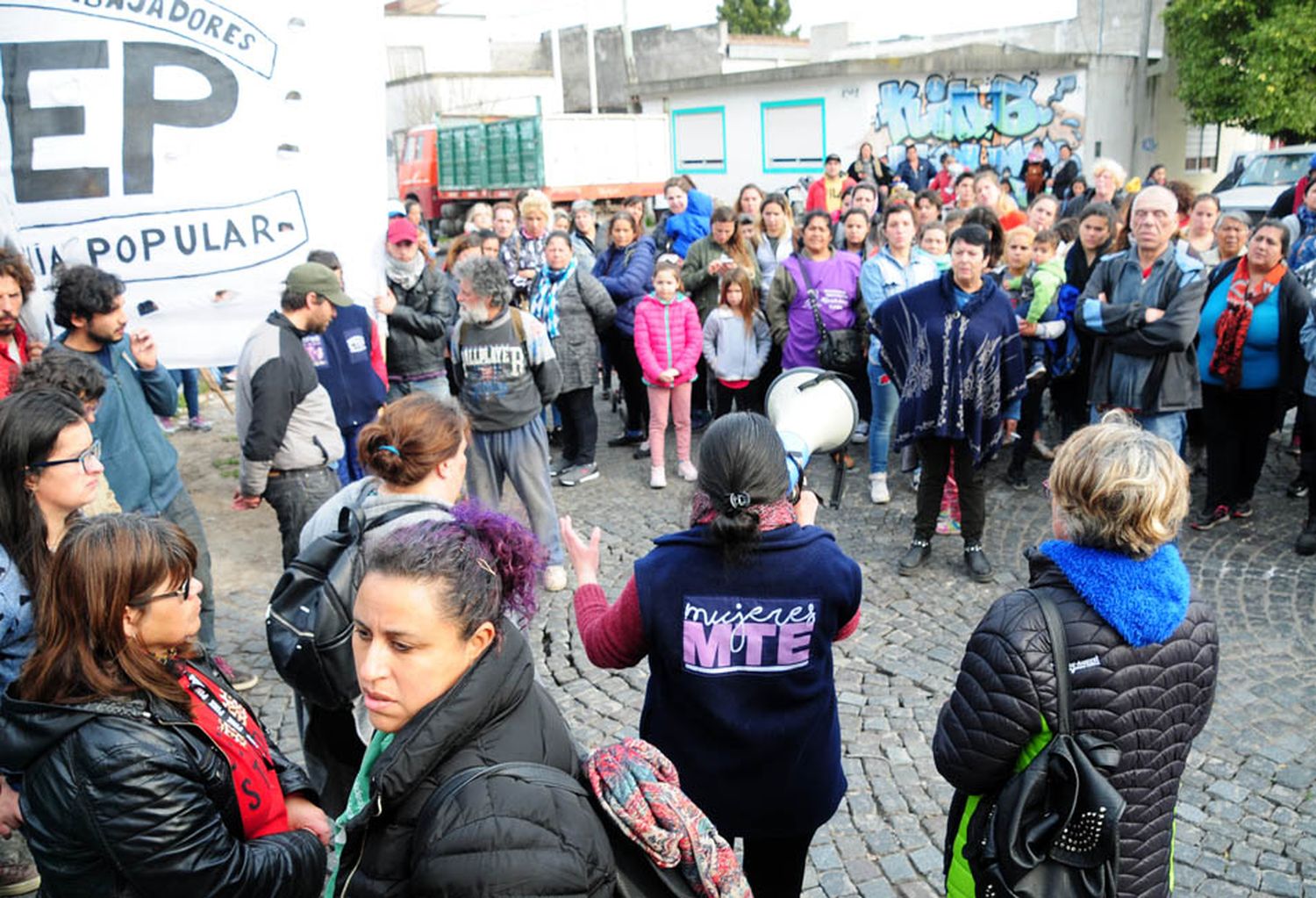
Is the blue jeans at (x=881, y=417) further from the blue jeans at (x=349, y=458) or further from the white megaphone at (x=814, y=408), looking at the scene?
the blue jeans at (x=349, y=458)

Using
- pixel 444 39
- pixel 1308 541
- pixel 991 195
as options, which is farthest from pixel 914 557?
pixel 444 39

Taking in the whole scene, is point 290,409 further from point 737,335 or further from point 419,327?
point 737,335

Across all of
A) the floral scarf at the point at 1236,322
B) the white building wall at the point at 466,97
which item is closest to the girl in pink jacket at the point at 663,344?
the floral scarf at the point at 1236,322

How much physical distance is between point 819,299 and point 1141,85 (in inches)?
814

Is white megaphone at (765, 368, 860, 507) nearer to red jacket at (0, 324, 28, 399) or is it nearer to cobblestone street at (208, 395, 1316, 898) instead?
cobblestone street at (208, 395, 1316, 898)

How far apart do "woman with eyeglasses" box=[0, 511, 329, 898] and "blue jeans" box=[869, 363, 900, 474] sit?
5287 mm

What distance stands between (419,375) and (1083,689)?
5656 millimetres

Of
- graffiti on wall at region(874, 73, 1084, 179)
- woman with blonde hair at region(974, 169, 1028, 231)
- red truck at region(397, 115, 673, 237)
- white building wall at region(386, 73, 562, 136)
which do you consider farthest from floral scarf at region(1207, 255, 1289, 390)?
white building wall at region(386, 73, 562, 136)

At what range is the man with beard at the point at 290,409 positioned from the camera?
4.58 meters

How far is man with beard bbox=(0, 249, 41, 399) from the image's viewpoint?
4.18 m

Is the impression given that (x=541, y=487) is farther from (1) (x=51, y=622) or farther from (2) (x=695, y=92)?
(2) (x=695, y=92)

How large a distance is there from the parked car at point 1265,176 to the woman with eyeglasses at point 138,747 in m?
15.7

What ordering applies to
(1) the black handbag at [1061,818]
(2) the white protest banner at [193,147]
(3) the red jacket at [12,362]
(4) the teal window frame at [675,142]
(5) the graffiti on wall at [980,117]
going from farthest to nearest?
(4) the teal window frame at [675,142] → (5) the graffiti on wall at [980,117] → (3) the red jacket at [12,362] → (2) the white protest banner at [193,147] → (1) the black handbag at [1061,818]

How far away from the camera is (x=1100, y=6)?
30.8 metres
